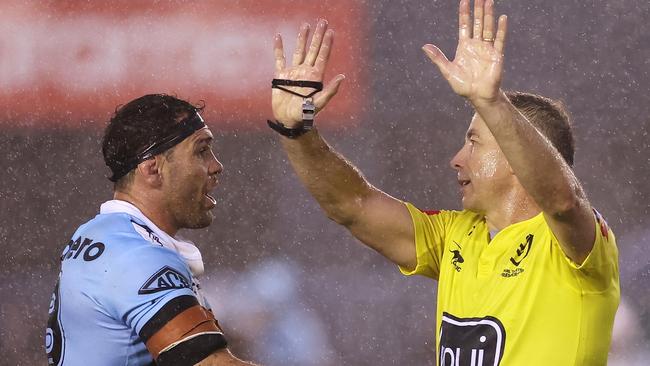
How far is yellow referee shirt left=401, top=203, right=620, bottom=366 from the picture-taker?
106 inches

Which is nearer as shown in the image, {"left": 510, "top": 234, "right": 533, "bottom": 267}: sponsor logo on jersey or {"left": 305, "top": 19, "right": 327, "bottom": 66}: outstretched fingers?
{"left": 510, "top": 234, "right": 533, "bottom": 267}: sponsor logo on jersey

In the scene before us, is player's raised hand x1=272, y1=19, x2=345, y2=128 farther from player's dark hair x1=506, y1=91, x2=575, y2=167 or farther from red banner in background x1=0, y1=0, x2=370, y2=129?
red banner in background x1=0, y1=0, x2=370, y2=129

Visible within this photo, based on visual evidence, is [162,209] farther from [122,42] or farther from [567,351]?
[122,42]

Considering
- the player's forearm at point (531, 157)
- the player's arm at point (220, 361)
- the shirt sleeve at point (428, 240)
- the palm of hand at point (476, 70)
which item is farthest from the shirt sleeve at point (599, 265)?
the player's arm at point (220, 361)

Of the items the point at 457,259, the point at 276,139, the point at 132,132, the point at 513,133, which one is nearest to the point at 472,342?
the point at 457,259

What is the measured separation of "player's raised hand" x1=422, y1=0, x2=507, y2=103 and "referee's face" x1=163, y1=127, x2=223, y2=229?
898 mm

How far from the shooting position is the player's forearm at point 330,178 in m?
3.11

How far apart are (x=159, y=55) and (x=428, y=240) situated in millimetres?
2839

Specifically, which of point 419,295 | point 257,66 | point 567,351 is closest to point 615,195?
point 419,295

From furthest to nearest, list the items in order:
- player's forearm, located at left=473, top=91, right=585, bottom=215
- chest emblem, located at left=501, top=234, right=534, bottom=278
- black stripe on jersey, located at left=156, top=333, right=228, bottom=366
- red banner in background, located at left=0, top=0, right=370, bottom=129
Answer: red banner in background, located at left=0, top=0, right=370, bottom=129 → chest emblem, located at left=501, top=234, right=534, bottom=278 → black stripe on jersey, located at left=156, top=333, right=228, bottom=366 → player's forearm, located at left=473, top=91, right=585, bottom=215

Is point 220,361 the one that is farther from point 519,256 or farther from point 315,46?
point 315,46

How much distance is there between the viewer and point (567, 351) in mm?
2689

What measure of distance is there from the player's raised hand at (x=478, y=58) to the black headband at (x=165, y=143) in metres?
0.89

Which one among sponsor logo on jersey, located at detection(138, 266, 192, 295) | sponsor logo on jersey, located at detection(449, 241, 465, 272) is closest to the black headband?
sponsor logo on jersey, located at detection(138, 266, 192, 295)
